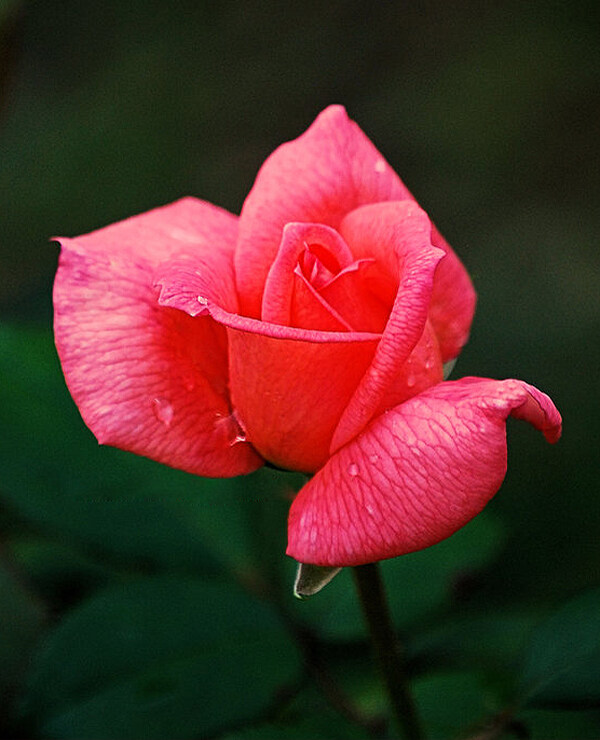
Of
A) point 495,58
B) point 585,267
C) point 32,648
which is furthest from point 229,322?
point 495,58

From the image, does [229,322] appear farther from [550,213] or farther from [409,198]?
[550,213]

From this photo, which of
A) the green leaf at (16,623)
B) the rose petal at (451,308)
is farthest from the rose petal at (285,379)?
the green leaf at (16,623)

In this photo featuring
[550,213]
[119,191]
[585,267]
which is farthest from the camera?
[119,191]

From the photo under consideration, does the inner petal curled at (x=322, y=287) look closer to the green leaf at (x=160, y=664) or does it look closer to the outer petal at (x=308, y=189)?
the outer petal at (x=308, y=189)

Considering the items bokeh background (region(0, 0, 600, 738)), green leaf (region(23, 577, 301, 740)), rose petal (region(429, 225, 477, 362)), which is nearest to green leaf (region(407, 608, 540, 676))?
bokeh background (region(0, 0, 600, 738))

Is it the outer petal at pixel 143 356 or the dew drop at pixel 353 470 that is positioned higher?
the outer petal at pixel 143 356

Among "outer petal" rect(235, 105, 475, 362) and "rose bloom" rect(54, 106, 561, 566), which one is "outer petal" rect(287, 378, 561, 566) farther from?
"outer petal" rect(235, 105, 475, 362)
